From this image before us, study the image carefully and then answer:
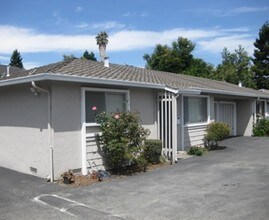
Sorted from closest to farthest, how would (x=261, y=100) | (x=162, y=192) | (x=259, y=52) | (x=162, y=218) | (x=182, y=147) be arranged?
(x=162, y=218) < (x=162, y=192) < (x=182, y=147) < (x=261, y=100) < (x=259, y=52)

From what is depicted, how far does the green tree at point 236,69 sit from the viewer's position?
43062mm

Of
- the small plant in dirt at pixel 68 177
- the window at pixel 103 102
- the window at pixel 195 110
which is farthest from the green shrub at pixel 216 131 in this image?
the small plant in dirt at pixel 68 177

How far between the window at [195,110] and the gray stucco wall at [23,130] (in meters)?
7.38

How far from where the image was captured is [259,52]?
4847 centimetres

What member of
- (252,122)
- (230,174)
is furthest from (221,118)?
(230,174)

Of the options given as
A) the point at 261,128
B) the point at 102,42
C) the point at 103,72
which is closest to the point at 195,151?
the point at 103,72

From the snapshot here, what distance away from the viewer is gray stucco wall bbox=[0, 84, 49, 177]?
31.7ft

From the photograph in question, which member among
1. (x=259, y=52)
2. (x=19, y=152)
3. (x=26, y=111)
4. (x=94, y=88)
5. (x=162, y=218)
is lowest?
(x=162, y=218)

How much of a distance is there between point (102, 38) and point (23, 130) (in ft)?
31.0

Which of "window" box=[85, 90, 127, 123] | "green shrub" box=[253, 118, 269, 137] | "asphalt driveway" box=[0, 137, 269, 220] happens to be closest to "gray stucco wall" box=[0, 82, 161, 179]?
"window" box=[85, 90, 127, 123]

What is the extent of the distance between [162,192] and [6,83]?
226 inches

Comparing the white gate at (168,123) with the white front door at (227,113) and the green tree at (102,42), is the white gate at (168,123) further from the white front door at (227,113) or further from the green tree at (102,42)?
the white front door at (227,113)

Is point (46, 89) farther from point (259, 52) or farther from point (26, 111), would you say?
point (259, 52)

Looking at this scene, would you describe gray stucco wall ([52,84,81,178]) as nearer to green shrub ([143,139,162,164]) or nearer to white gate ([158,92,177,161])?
green shrub ([143,139,162,164])
